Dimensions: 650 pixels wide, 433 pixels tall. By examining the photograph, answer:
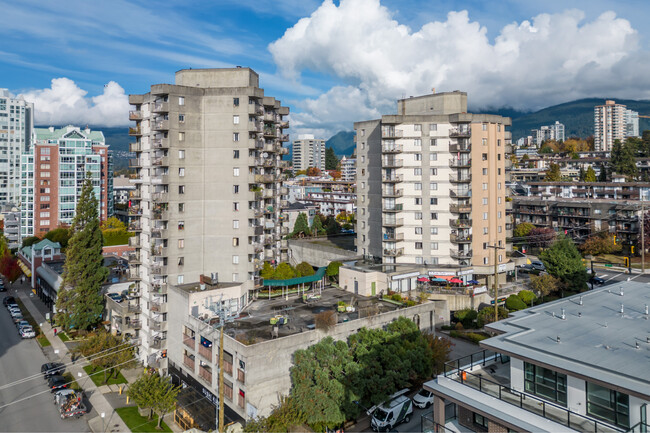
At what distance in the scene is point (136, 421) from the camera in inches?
1524

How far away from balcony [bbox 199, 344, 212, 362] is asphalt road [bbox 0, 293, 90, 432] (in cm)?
1086

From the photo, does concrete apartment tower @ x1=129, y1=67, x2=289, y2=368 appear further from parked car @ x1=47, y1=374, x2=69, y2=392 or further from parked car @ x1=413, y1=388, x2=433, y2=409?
parked car @ x1=413, y1=388, x2=433, y2=409

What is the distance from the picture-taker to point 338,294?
52.9 metres

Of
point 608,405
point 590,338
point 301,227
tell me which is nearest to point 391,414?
point 590,338

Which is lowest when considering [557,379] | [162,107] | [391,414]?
[391,414]

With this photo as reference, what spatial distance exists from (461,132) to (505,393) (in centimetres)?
4699

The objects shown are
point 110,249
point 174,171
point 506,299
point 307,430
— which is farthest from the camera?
point 110,249

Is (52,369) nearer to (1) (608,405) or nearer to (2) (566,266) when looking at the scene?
(1) (608,405)

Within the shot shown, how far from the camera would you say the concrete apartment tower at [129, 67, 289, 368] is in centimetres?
4969

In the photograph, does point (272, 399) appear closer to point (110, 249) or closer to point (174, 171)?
point (174, 171)

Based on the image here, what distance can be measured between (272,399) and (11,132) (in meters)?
188

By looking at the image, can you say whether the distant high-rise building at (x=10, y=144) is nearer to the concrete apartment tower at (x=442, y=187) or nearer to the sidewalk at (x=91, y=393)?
the sidewalk at (x=91, y=393)

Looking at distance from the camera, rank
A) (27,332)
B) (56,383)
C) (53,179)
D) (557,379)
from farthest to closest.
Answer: (53,179) → (27,332) → (56,383) → (557,379)

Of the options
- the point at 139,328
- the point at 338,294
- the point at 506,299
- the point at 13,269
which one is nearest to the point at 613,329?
the point at 338,294
